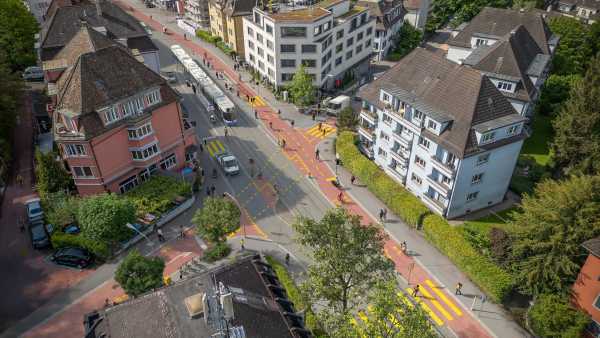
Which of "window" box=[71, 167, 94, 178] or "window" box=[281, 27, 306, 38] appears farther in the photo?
"window" box=[281, 27, 306, 38]

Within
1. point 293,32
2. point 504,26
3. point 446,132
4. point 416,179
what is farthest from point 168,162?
point 504,26

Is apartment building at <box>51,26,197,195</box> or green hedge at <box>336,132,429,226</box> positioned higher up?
apartment building at <box>51,26,197,195</box>

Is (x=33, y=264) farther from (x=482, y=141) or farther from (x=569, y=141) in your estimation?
(x=569, y=141)

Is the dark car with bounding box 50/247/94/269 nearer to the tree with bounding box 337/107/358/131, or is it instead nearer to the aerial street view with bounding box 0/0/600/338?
the aerial street view with bounding box 0/0/600/338

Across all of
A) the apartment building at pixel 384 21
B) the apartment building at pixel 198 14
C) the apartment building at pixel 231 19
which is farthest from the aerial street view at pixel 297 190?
the apartment building at pixel 198 14

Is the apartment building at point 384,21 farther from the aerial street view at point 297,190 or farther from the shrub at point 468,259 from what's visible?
the shrub at point 468,259

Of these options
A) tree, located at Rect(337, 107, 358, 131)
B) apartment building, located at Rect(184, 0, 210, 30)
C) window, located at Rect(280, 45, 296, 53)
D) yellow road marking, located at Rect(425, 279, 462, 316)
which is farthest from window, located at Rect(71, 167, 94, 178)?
apartment building, located at Rect(184, 0, 210, 30)

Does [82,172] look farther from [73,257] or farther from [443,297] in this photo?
[443,297]

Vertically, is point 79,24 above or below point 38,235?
above
